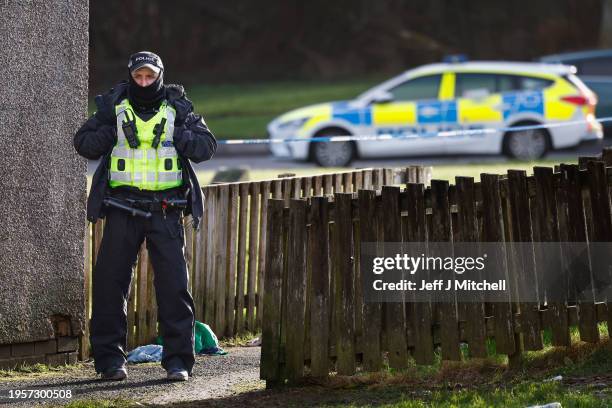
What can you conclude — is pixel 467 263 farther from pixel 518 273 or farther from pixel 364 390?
pixel 364 390

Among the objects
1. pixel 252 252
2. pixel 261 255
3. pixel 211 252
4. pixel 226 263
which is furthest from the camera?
pixel 261 255

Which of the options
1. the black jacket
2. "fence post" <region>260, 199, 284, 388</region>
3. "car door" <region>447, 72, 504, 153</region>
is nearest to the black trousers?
the black jacket

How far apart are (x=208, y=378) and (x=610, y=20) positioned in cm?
2797

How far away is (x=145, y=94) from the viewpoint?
280 inches

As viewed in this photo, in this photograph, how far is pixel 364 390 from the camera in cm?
678

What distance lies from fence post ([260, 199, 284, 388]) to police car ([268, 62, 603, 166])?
39.2 ft

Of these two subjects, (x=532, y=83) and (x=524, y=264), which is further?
(x=532, y=83)

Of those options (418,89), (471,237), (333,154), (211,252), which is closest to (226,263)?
(211,252)

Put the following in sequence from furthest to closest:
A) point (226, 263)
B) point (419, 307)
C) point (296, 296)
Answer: point (226, 263) < point (296, 296) < point (419, 307)

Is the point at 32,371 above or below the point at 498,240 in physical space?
below

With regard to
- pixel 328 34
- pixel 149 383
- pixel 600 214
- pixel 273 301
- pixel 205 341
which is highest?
pixel 328 34

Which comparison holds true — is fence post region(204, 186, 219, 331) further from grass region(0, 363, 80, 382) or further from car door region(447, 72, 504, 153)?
car door region(447, 72, 504, 153)

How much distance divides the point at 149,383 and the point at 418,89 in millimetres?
13070

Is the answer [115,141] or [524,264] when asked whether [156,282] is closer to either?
[115,141]
